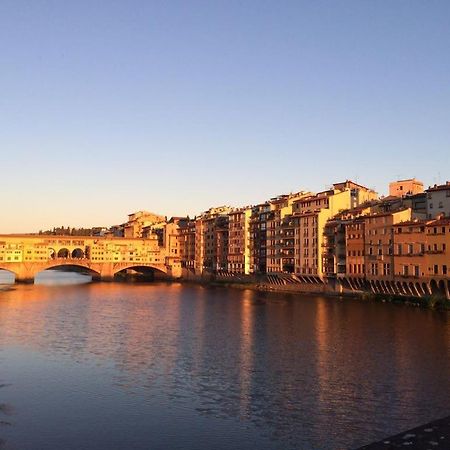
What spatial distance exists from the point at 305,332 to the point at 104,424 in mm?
21501

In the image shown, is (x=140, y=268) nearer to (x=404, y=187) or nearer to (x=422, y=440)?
(x=404, y=187)

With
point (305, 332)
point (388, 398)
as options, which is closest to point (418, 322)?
point (305, 332)

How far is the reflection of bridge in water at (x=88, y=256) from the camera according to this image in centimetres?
9712

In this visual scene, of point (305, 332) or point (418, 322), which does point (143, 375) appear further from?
point (418, 322)

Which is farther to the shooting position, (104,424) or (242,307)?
(242,307)

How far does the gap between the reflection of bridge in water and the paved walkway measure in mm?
90787

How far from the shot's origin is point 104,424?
727 inches

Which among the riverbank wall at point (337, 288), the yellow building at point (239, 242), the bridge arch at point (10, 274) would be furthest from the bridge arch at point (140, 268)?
the yellow building at point (239, 242)

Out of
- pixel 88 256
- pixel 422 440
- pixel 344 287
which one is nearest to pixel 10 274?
pixel 88 256

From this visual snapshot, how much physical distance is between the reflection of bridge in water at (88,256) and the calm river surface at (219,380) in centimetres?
5346

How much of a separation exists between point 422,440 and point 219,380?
1199cm

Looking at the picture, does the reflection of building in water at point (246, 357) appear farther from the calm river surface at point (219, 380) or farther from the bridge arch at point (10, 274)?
the bridge arch at point (10, 274)

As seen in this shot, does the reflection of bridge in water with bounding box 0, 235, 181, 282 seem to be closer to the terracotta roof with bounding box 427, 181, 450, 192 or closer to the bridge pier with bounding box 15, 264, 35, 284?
the bridge pier with bounding box 15, 264, 35, 284

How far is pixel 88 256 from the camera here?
11012 cm
